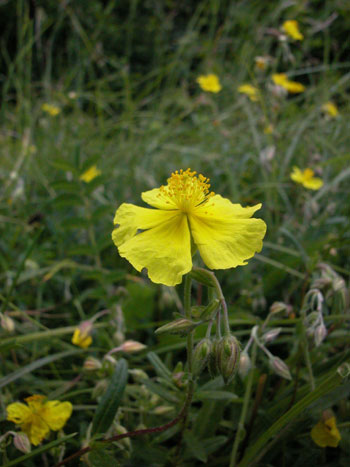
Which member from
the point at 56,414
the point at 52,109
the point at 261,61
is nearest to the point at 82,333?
the point at 56,414

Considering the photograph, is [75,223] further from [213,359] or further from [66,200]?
[213,359]

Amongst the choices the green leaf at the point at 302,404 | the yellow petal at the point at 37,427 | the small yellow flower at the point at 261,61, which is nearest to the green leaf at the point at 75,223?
the yellow petal at the point at 37,427

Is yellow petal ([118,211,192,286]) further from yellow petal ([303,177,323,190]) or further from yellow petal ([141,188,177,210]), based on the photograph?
yellow petal ([303,177,323,190])

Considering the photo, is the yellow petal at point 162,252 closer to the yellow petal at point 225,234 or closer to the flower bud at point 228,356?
the yellow petal at point 225,234

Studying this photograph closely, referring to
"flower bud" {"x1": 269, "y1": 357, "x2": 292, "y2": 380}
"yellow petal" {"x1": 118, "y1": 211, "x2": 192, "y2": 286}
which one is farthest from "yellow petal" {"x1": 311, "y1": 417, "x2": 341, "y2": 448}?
"yellow petal" {"x1": 118, "y1": 211, "x2": 192, "y2": 286}

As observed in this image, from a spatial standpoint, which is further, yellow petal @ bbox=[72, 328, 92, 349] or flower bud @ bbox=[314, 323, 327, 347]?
yellow petal @ bbox=[72, 328, 92, 349]

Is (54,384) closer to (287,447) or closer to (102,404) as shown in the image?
(102,404)
